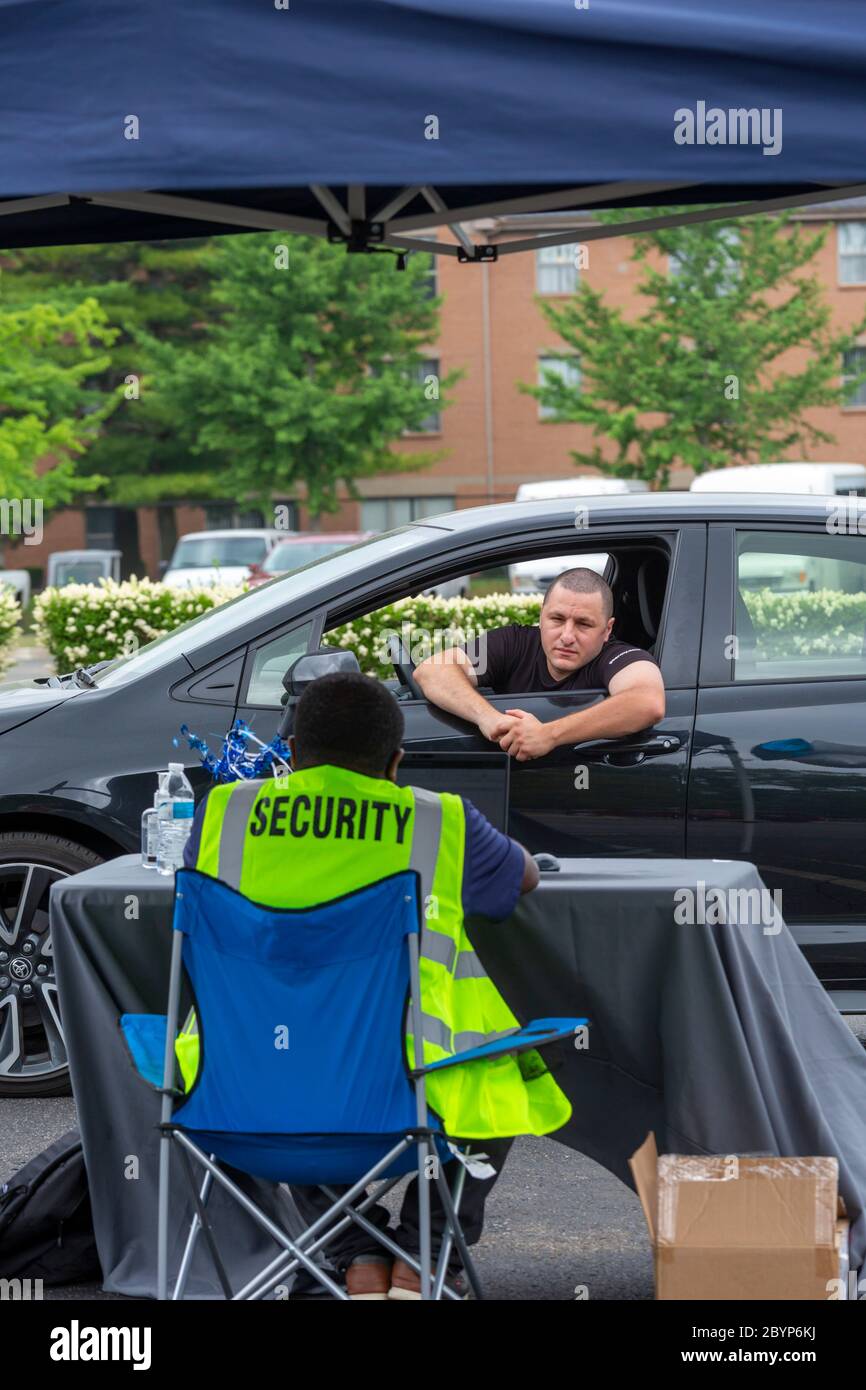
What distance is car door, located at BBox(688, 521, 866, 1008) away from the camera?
5148mm

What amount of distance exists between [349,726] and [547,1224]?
173 centimetres

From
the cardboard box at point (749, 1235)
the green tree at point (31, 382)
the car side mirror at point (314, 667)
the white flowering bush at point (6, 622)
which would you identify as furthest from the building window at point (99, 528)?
the cardboard box at point (749, 1235)

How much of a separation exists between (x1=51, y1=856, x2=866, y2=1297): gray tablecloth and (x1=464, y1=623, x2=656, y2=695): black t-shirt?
1.48 m

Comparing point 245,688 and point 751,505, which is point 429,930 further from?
point 751,505

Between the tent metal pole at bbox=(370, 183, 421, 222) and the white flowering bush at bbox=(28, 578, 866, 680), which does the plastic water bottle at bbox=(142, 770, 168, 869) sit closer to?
the tent metal pole at bbox=(370, 183, 421, 222)

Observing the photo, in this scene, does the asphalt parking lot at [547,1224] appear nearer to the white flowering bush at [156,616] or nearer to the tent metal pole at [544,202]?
the tent metal pole at [544,202]

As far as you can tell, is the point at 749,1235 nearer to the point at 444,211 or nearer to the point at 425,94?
the point at 425,94

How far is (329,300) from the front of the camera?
3634cm

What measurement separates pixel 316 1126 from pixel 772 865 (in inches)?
93.7

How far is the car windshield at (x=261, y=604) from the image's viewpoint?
5398 millimetres

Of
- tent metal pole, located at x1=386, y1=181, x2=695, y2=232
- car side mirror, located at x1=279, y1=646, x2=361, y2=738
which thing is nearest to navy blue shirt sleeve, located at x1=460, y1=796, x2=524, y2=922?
car side mirror, located at x1=279, y1=646, x2=361, y2=738

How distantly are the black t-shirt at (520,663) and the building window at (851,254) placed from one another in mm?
39956

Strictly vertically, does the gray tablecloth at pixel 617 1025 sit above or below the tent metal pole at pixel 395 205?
below
